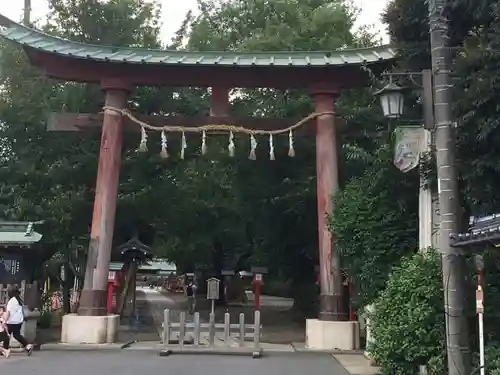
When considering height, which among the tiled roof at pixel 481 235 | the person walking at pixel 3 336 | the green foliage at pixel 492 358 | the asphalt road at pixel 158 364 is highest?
the tiled roof at pixel 481 235

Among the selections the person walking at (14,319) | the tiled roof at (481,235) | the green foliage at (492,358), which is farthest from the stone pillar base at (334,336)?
the tiled roof at (481,235)

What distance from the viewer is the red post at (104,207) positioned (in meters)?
16.4

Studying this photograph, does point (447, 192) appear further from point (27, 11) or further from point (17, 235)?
point (27, 11)

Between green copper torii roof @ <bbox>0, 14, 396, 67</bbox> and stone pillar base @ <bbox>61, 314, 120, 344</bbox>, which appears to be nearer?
stone pillar base @ <bbox>61, 314, 120, 344</bbox>

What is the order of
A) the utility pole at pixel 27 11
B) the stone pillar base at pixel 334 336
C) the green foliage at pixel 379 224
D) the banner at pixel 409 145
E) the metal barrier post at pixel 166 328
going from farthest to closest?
1. the utility pole at pixel 27 11
2. the stone pillar base at pixel 334 336
3. the metal barrier post at pixel 166 328
4. the green foliage at pixel 379 224
5. the banner at pixel 409 145

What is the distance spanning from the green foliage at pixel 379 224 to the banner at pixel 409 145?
1.03 metres

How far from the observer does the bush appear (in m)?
9.53

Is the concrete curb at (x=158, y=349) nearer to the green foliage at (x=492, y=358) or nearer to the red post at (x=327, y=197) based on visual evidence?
the red post at (x=327, y=197)

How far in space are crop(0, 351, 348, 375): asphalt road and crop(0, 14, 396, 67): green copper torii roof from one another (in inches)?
295

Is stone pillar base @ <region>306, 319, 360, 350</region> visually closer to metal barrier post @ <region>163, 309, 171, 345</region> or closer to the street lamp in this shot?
metal barrier post @ <region>163, 309, 171, 345</region>

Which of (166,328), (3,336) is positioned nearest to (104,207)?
(166,328)

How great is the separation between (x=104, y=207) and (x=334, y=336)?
6.82 m

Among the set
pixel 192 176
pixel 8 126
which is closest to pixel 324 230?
pixel 192 176

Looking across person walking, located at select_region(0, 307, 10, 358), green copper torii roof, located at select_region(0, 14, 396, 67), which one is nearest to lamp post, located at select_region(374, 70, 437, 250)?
green copper torii roof, located at select_region(0, 14, 396, 67)
